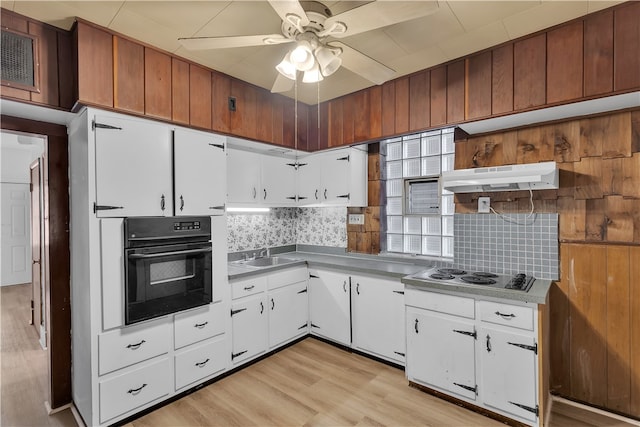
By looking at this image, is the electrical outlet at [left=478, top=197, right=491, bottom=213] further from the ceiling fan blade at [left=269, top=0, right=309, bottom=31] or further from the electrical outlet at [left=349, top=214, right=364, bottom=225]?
the ceiling fan blade at [left=269, top=0, right=309, bottom=31]

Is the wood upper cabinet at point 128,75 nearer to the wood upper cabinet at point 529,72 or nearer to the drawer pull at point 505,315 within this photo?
the wood upper cabinet at point 529,72

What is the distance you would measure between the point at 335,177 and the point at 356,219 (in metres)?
0.56

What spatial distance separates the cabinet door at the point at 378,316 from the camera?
2.79 m

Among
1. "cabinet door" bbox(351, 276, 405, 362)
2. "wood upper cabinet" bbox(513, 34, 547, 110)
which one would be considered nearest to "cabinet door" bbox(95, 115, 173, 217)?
"cabinet door" bbox(351, 276, 405, 362)

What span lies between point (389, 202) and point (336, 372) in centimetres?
185

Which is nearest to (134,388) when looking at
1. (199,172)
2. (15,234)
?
(199,172)

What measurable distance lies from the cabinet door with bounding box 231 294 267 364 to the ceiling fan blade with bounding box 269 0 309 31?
2.29 metres

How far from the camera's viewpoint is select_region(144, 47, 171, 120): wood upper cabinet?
89.2 inches

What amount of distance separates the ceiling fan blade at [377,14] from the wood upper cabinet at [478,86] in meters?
1.30

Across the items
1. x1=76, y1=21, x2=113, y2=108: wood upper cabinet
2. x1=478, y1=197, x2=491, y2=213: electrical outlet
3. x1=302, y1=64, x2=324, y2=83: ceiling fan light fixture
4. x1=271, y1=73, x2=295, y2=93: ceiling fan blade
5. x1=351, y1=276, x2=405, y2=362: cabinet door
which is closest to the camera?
x1=302, y1=64, x2=324, y2=83: ceiling fan light fixture

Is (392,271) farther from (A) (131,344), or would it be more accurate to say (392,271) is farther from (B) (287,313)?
(A) (131,344)

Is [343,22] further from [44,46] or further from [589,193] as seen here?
[589,193]

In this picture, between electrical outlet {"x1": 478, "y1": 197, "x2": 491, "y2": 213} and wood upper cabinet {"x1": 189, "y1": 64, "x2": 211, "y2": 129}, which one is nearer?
wood upper cabinet {"x1": 189, "y1": 64, "x2": 211, "y2": 129}

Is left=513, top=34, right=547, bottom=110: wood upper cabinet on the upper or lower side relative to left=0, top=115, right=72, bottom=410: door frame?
upper
